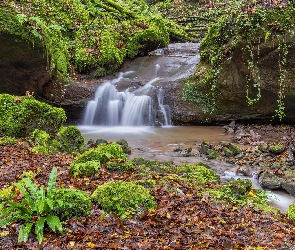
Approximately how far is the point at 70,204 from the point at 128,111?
29.6 ft

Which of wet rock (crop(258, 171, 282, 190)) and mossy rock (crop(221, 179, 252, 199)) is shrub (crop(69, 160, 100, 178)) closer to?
mossy rock (crop(221, 179, 252, 199))

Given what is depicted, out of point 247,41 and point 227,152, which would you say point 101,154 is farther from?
point 247,41

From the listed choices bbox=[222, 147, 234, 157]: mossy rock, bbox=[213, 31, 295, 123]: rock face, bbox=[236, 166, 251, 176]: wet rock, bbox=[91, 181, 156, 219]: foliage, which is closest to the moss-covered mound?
bbox=[213, 31, 295, 123]: rock face

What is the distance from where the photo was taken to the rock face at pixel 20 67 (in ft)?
33.4

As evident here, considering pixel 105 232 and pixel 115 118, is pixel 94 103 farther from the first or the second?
pixel 105 232

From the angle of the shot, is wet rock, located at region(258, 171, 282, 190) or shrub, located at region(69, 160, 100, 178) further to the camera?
wet rock, located at region(258, 171, 282, 190)

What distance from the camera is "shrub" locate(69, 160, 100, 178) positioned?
17.9ft

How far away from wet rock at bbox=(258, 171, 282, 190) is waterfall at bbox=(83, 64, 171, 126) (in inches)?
237

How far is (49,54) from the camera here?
11.3 meters

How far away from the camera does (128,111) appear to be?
12.9 m

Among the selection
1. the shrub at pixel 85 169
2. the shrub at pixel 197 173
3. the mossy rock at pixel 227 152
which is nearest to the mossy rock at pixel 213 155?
the mossy rock at pixel 227 152

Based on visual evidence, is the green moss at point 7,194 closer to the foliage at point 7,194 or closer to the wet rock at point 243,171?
the foliage at point 7,194

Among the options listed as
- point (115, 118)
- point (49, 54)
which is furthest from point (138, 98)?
point (49, 54)

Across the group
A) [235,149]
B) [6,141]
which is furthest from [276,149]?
[6,141]
